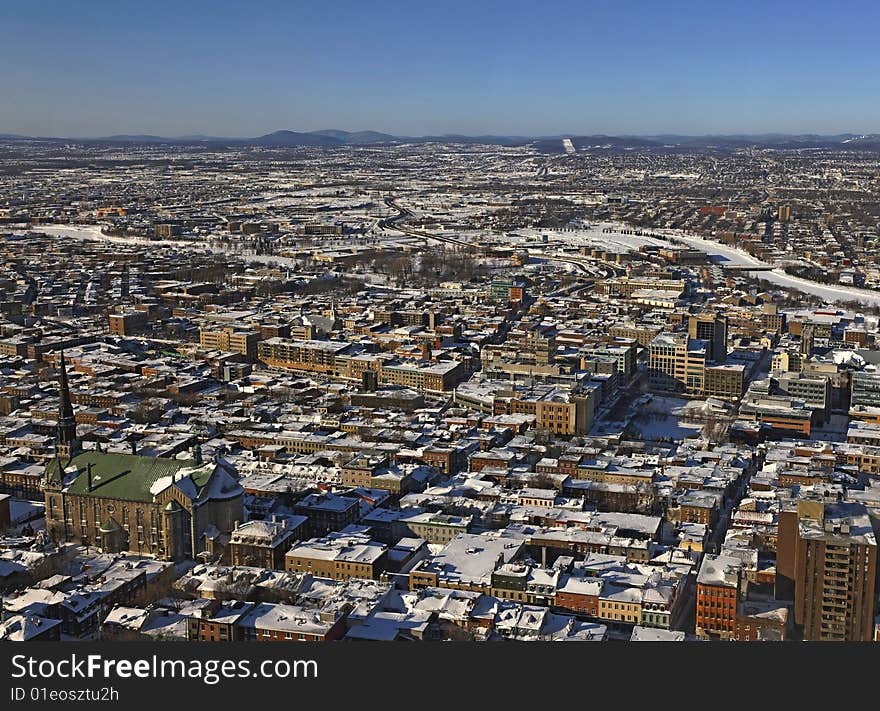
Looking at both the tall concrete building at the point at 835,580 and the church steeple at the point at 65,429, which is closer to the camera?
the tall concrete building at the point at 835,580

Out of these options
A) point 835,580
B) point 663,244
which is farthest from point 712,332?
point 663,244

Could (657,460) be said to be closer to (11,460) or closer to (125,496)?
(125,496)

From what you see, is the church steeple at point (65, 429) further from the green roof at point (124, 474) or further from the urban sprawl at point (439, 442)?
the green roof at point (124, 474)

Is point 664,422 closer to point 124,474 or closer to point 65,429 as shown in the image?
point 124,474

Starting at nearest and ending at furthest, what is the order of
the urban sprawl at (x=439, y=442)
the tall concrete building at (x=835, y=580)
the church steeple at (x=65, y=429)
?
the tall concrete building at (x=835, y=580), the urban sprawl at (x=439, y=442), the church steeple at (x=65, y=429)

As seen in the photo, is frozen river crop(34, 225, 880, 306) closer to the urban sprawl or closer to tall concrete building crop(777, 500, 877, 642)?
the urban sprawl

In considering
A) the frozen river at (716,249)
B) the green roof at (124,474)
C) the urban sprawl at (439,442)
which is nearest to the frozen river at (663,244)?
the frozen river at (716,249)

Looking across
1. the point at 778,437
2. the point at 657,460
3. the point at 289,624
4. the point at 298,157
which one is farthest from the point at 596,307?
the point at 298,157
